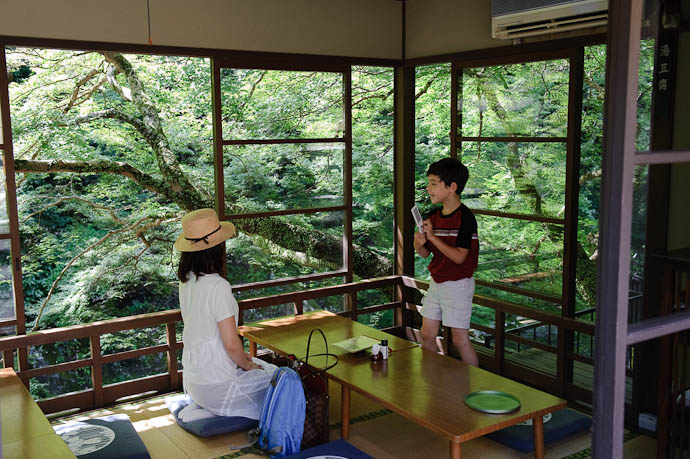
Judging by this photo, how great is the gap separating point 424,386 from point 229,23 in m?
2.73

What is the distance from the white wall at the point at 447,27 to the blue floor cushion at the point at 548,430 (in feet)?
7.84

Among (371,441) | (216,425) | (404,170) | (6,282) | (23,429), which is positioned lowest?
(371,441)

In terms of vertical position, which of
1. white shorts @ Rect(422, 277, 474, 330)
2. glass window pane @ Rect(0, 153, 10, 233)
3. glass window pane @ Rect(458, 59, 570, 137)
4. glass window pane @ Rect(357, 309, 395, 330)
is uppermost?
glass window pane @ Rect(458, 59, 570, 137)

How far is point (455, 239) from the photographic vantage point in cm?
400

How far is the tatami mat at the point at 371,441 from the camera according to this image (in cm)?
344

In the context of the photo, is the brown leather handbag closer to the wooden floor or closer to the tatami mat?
the tatami mat

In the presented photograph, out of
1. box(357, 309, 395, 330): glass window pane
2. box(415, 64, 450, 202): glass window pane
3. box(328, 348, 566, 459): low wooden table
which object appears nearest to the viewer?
box(328, 348, 566, 459): low wooden table

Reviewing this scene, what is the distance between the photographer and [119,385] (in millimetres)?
4277

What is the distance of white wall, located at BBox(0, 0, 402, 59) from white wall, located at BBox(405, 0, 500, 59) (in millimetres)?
141

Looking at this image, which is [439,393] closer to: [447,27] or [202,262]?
[202,262]

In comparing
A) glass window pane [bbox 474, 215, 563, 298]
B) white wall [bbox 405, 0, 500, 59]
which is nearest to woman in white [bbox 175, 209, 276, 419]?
glass window pane [bbox 474, 215, 563, 298]

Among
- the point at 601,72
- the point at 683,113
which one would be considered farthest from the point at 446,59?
the point at 683,113

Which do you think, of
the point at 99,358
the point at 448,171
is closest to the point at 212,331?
the point at 99,358

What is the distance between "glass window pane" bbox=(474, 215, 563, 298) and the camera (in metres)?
4.24
